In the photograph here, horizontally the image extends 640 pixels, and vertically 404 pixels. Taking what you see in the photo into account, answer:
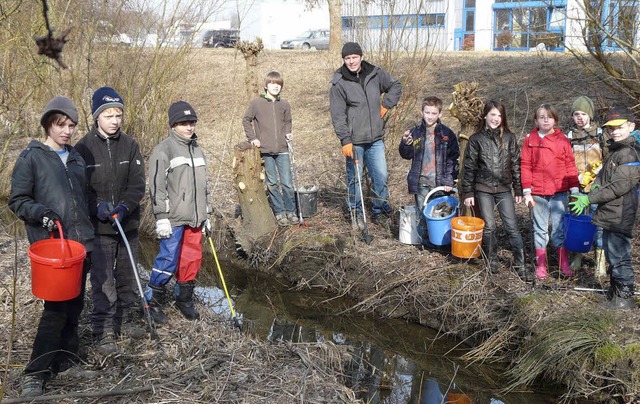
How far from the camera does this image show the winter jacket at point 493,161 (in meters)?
5.98

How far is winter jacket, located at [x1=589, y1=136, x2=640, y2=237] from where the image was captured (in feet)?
16.5

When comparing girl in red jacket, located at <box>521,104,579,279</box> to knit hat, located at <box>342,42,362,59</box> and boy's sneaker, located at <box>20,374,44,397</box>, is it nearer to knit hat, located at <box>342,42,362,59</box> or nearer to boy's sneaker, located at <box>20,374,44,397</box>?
knit hat, located at <box>342,42,362,59</box>

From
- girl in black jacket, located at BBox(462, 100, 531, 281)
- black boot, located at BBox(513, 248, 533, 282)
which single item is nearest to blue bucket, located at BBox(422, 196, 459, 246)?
girl in black jacket, located at BBox(462, 100, 531, 281)

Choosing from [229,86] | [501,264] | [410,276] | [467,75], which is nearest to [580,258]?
[501,264]

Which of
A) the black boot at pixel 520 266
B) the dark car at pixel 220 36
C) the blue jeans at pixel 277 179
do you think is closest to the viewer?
the black boot at pixel 520 266

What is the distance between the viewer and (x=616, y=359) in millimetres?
4551

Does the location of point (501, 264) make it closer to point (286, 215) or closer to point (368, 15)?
point (286, 215)

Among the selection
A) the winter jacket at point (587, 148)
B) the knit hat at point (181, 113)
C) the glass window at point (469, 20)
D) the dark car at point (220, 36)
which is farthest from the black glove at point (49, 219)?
the glass window at point (469, 20)

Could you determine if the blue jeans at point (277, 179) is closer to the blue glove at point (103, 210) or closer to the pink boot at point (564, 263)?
the pink boot at point (564, 263)

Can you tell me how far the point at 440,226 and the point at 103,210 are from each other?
330 centimetres

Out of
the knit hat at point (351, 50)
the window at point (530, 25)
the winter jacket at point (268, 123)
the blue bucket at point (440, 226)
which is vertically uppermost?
the window at point (530, 25)

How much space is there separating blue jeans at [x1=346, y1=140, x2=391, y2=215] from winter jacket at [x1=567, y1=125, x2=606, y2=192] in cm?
208

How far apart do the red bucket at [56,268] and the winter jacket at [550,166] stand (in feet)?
12.9

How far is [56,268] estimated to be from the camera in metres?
3.64
